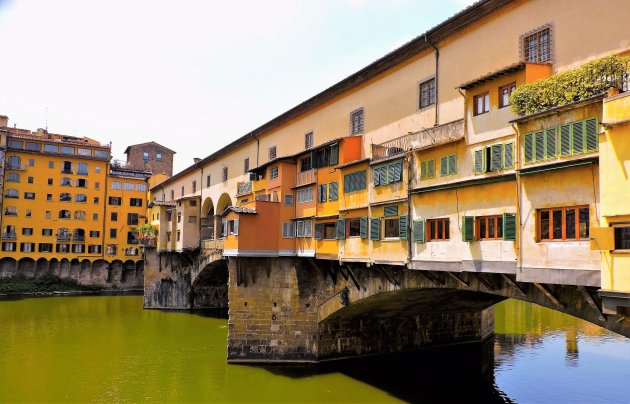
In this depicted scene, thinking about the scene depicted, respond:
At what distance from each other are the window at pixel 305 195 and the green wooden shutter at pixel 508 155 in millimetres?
13940

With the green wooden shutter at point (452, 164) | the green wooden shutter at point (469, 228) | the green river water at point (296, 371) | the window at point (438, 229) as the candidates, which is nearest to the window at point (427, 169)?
the green wooden shutter at point (452, 164)

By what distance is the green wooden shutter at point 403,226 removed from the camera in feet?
65.8

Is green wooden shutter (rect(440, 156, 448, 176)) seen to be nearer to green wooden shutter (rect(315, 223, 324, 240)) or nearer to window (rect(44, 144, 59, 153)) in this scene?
→ green wooden shutter (rect(315, 223, 324, 240))

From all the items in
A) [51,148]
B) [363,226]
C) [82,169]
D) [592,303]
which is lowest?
[592,303]

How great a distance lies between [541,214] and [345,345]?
59.6ft

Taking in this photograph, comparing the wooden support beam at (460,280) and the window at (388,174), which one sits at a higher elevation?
the window at (388,174)

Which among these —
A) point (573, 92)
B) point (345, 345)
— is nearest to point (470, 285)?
point (573, 92)

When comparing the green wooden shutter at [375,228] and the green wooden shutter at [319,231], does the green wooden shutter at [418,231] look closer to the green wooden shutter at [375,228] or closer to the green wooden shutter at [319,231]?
the green wooden shutter at [375,228]

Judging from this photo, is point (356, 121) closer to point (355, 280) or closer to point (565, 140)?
point (355, 280)

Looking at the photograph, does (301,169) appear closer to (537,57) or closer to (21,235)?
(537,57)

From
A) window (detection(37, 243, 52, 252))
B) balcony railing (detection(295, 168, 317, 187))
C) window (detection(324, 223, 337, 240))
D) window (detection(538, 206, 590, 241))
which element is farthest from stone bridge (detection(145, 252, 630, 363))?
window (detection(37, 243, 52, 252))

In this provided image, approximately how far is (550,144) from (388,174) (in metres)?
8.12

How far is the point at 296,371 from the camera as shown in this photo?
27281 mm

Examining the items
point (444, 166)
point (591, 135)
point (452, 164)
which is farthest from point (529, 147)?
point (444, 166)
